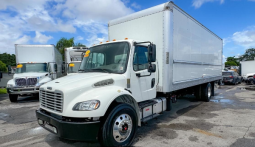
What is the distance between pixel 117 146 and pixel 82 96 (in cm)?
123

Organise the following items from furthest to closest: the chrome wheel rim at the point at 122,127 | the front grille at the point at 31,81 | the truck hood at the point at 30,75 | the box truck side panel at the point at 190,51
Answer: the truck hood at the point at 30,75 → the front grille at the point at 31,81 → the box truck side panel at the point at 190,51 → the chrome wheel rim at the point at 122,127

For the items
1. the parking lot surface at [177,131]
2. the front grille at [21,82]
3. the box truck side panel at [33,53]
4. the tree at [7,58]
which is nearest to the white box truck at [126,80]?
the parking lot surface at [177,131]

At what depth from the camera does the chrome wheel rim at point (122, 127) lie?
335cm

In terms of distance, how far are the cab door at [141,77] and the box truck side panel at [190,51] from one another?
1058 mm

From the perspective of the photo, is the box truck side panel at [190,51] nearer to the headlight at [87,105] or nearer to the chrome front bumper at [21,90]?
the headlight at [87,105]

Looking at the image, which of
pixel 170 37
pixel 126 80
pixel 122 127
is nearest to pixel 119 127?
pixel 122 127

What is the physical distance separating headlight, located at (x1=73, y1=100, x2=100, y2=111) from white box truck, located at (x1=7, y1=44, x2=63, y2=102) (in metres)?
7.49

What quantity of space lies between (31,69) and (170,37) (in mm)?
9095

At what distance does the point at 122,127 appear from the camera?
135 inches

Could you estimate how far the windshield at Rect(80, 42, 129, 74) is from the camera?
13.0 ft

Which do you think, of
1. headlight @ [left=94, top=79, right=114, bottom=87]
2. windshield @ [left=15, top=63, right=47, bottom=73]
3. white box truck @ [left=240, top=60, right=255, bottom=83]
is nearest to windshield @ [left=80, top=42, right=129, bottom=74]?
headlight @ [left=94, top=79, right=114, bottom=87]

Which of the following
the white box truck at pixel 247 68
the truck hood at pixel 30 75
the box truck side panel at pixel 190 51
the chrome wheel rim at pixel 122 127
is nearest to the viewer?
the chrome wheel rim at pixel 122 127

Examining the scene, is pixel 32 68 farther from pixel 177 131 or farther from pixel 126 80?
pixel 177 131

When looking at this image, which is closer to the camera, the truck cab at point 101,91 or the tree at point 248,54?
the truck cab at point 101,91
